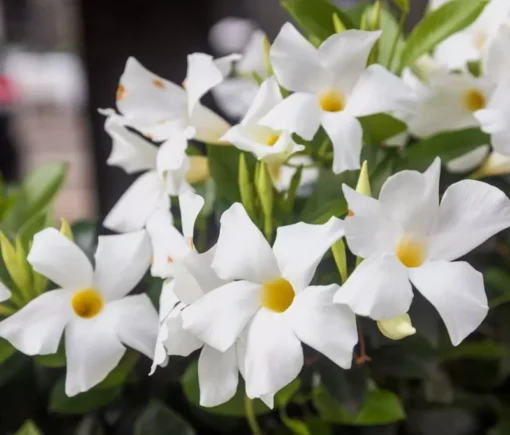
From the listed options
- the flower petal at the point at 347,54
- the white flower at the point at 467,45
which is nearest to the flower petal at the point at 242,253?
the flower petal at the point at 347,54

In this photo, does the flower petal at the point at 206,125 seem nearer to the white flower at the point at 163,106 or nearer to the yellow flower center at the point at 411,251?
the white flower at the point at 163,106

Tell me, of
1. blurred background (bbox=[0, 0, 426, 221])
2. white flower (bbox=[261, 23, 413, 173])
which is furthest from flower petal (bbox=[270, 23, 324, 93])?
blurred background (bbox=[0, 0, 426, 221])

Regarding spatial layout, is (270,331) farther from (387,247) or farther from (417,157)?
(417,157)

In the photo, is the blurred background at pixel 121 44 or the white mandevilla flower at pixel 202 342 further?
the blurred background at pixel 121 44

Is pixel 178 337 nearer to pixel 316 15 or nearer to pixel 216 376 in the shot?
pixel 216 376

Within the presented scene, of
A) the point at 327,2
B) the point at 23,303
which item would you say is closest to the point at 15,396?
the point at 23,303

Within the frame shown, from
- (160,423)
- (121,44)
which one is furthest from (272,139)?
(121,44)

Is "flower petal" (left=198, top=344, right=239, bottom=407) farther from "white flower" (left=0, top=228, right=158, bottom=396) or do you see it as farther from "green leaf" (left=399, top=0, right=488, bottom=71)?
"green leaf" (left=399, top=0, right=488, bottom=71)
